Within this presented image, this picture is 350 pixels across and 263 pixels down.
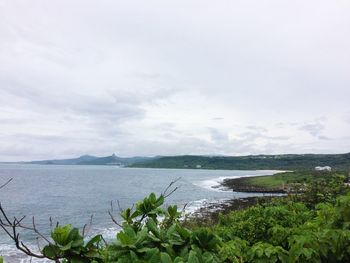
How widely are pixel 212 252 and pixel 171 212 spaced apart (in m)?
0.72

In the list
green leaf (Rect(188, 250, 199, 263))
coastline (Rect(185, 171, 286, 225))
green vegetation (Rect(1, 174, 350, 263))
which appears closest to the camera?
green leaf (Rect(188, 250, 199, 263))

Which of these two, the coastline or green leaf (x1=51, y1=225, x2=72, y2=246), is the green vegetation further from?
the coastline

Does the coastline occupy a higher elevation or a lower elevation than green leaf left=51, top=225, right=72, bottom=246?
lower

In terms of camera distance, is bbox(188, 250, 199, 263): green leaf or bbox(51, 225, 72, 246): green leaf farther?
bbox(51, 225, 72, 246): green leaf

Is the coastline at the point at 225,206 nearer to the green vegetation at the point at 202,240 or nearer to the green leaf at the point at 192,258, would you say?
the green vegetation at the point at 202,240

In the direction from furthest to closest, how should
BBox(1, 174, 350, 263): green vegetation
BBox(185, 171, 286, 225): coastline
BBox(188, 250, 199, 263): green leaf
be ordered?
BBox(185, 171, 286, 225): coastline, BBox(1, 174, 350, 263): green vegetation, BBox(188, 250, 199, 263): green leaf

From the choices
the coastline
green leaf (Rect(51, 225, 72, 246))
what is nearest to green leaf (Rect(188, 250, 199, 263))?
green leaf (Rect(51, 225, 72, 246))

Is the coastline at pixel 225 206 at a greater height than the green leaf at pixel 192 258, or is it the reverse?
the green leaf at pixel 192 258

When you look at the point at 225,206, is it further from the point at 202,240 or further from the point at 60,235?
the point at 60,235

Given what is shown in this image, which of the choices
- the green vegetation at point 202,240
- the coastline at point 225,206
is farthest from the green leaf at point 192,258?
the coastline at point 225,206

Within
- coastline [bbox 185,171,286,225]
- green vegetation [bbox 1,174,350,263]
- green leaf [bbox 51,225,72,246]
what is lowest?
coastline [bbox 185,171,286,225]

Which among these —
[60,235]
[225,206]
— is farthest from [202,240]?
[225,206]

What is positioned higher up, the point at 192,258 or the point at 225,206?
the point at 192,258

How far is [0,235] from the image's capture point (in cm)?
2772
